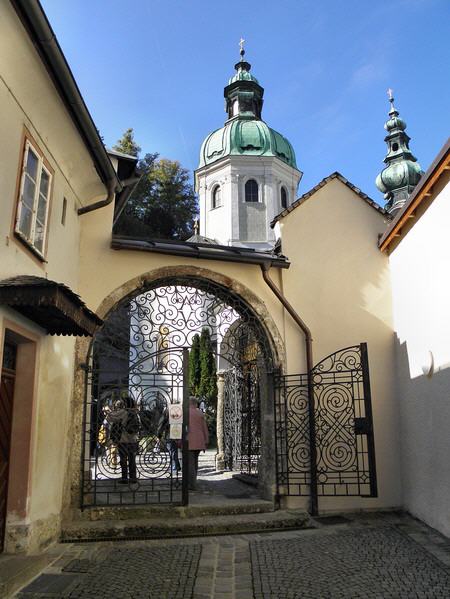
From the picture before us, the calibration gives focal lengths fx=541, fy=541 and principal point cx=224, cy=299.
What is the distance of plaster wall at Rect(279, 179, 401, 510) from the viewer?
8148 mm

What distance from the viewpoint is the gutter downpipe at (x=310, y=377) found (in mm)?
7598

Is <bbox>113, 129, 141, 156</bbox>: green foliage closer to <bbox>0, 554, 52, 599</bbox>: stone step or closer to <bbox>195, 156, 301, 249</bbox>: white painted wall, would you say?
<bbox>195, 156, 301, 249</bbox>: white painted wall

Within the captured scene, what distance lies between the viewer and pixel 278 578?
16.6 feet

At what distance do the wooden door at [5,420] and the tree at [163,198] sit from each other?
2638 centimetres

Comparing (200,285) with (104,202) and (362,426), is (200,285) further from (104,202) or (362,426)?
(362,426)

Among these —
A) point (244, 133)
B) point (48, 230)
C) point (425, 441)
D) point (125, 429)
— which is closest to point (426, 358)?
point (425, 441)

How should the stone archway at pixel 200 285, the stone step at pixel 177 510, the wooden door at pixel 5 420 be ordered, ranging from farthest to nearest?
the stone archway at pixel 200 285
the stone step at pixel 177 510
the wooden door at pixel 5 420

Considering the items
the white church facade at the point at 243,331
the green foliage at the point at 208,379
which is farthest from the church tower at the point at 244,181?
the white church facade at the point at 243,331

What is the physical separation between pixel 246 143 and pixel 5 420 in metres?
24.8

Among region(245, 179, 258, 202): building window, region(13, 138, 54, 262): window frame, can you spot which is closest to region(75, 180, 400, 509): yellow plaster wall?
region(13, 138, 54, 262): window frame

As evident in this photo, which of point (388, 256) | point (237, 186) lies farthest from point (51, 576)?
point (237, 186)

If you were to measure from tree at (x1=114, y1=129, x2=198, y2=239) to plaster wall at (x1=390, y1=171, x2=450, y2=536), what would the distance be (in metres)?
25.0

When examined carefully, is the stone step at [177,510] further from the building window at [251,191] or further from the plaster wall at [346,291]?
the building window at [251,191]

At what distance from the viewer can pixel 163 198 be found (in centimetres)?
3350
